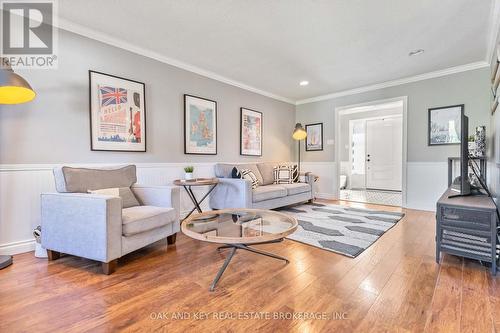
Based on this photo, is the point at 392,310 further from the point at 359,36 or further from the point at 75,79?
the point at 75,79

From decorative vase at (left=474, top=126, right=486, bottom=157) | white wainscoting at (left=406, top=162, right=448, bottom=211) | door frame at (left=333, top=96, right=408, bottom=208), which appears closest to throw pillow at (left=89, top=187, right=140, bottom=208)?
door frame at (left=333, top=96, right=408, bottom=208)

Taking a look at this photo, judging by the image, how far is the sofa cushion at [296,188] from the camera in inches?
167

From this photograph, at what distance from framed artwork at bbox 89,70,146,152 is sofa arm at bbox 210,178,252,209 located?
4.22 feet

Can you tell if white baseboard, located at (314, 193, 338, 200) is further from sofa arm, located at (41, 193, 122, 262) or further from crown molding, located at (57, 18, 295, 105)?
sofa arm, located at (41, 193, 122, 262)

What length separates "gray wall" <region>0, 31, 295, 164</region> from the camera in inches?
92.1

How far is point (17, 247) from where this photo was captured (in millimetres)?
2287

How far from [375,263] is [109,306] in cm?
206

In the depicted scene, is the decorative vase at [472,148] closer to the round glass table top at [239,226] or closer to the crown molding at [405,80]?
the crown molding at [405,80]

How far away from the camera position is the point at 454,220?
2047 mm

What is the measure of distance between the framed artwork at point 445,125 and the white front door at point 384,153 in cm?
237

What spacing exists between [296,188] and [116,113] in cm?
309

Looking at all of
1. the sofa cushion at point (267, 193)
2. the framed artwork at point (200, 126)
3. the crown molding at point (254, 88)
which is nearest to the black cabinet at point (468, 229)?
the crown molding at point (254, 88)

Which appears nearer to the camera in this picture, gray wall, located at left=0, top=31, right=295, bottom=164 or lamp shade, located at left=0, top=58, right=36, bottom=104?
lamp shade, located at left=0, top=58, right=36, bottom=104

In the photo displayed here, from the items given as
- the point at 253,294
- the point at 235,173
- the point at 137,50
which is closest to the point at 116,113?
the point at 137,50
